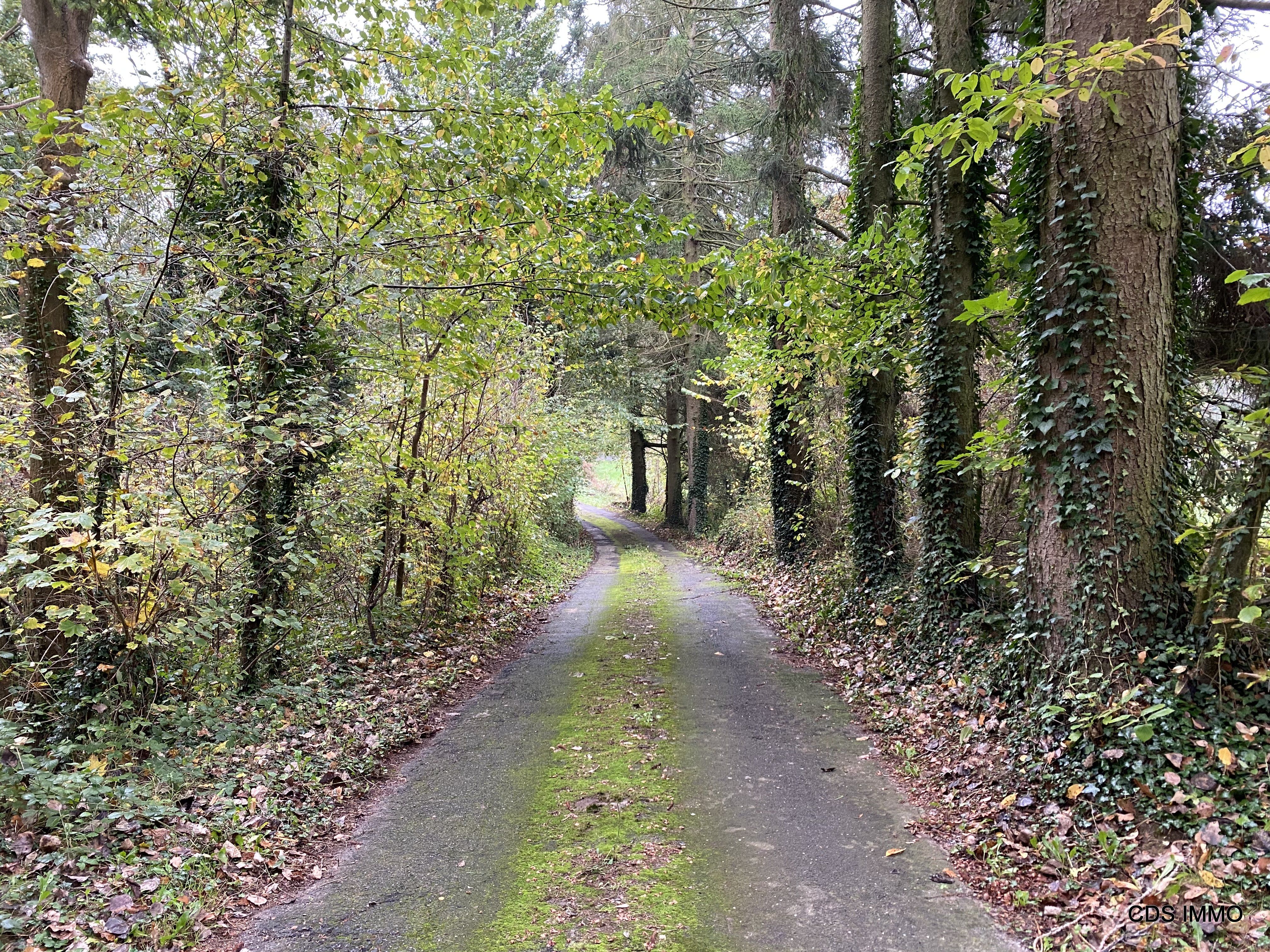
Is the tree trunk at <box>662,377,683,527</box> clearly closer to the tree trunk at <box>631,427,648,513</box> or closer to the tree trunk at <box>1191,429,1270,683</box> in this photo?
the tree trunk at <box>631,427,648,513</box>

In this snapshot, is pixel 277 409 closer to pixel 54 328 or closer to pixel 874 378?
pixel 54 328

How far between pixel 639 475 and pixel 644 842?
3006 cm

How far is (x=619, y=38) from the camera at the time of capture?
61.5 feet

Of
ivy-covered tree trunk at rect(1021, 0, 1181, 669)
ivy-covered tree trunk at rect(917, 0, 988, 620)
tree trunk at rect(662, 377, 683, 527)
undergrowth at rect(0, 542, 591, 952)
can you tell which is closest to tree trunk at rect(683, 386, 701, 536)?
tree trunk at rect(662, 377, 683, 527)

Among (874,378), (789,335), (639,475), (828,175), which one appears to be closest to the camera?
(874,378)

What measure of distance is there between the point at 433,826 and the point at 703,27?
20.3m

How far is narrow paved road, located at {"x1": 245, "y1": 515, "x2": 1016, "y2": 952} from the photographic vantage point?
3.81 metres

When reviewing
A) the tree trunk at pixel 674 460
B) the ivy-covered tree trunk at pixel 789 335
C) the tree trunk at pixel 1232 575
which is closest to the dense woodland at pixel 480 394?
the tree trunk at pixel 1232 575

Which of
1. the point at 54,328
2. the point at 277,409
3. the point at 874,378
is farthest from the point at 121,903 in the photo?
the point at 874,378

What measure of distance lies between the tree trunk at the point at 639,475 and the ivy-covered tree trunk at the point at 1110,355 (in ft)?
87.3

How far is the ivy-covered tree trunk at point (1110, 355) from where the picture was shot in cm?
478

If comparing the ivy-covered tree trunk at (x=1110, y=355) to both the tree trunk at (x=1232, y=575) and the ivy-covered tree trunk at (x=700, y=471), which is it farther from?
the ivy-covered tree trunk at (x=700, y=471)

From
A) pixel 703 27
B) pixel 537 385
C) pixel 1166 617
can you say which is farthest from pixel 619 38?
pixel 1166 617

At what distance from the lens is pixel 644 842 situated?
15.6ft
